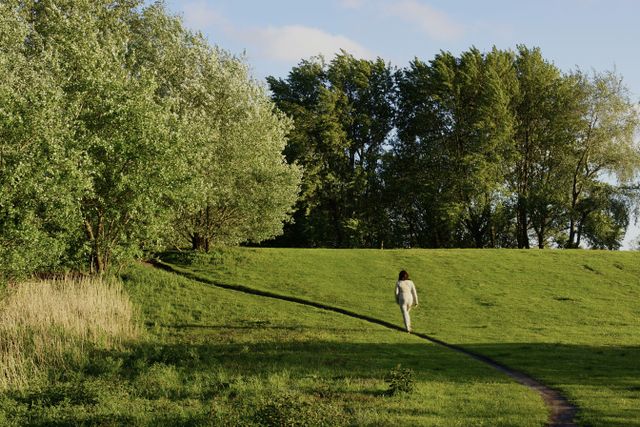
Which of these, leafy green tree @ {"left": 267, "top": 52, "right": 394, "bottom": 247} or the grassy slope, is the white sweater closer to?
the grassy slope

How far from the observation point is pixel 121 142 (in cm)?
3459

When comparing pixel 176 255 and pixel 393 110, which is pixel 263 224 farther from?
pixel 393 110

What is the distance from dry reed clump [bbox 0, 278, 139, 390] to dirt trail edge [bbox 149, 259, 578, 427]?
12.4 metres

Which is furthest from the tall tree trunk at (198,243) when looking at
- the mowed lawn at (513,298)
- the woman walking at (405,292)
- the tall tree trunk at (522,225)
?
the tall tree trunk at (522,225)

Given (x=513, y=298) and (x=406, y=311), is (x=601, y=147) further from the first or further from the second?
(x=406, y=311)

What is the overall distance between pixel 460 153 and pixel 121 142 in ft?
167

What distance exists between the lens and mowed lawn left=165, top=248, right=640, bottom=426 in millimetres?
23172

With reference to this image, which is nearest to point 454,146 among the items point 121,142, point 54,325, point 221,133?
point 221,133

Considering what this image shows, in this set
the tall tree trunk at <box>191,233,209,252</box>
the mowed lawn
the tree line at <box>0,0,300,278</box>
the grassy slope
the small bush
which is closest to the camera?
the small bush

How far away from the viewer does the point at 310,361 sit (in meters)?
24.7

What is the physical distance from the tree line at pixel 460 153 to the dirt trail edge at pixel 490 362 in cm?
2893

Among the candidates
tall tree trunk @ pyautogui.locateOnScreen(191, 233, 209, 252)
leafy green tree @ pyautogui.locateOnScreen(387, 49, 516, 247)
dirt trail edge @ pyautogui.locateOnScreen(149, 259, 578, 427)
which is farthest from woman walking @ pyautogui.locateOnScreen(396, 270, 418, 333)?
leafy green tree @ pyautogui.locateOnScreen(387, 49, 516, 247)

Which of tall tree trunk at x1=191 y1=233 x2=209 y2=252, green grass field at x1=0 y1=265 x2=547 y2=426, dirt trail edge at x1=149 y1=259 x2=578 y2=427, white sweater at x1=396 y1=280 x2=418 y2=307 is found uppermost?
tall tree trunk at x1=191 y1=233 x2=209 y2=252

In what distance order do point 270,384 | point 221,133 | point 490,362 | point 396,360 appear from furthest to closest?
point 221,133, point 490,362, point 396,360, point 270,384
